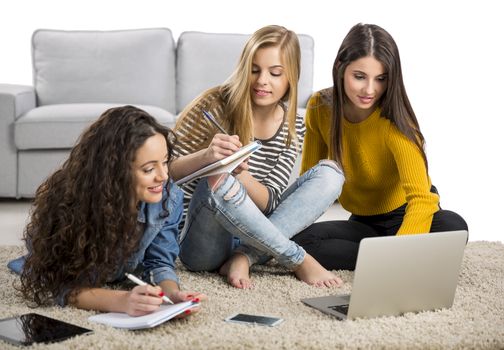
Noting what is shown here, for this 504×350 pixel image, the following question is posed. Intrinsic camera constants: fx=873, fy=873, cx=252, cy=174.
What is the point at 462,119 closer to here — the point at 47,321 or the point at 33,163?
the point at 33,163

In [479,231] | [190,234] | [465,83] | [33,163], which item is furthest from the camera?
[465,83]

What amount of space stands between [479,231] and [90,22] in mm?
2615

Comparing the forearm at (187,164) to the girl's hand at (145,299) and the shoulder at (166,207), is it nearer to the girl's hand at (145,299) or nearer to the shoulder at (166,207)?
the shoulder at (166,207)

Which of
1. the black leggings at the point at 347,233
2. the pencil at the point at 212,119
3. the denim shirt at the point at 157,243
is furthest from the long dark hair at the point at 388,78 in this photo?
the denim shirt at the point at 157,243

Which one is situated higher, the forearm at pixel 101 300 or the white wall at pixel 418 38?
the white wall at pixel 418 38

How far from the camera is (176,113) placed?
4617 mm

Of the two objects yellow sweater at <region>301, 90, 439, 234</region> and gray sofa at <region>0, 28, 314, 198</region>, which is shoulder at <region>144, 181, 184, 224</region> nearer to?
yellow sweater at <region>301, 90, 439, 234</region>

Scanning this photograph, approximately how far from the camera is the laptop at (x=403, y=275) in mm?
2064

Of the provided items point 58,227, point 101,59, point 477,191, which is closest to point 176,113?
point 101,59

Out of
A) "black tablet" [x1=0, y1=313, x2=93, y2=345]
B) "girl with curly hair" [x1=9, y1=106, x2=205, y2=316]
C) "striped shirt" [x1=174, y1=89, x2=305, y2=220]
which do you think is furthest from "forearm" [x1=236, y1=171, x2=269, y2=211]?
"black tablet" [x1=0, y1=313, x2=93, y2=345]

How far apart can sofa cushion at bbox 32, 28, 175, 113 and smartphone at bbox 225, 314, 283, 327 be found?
262 centimetres

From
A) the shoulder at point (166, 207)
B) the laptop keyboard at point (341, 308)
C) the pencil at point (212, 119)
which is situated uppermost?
the pencil at point (212, 119)

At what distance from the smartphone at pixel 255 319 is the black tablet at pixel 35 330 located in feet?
1.19

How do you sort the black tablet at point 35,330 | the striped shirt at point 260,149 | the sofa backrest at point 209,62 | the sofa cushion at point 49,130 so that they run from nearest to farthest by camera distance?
the black tablet at point 35,330, the striped shirt at point 260,149, the sofa cushion at point 49,130, the sofa backrest at point 209,62
